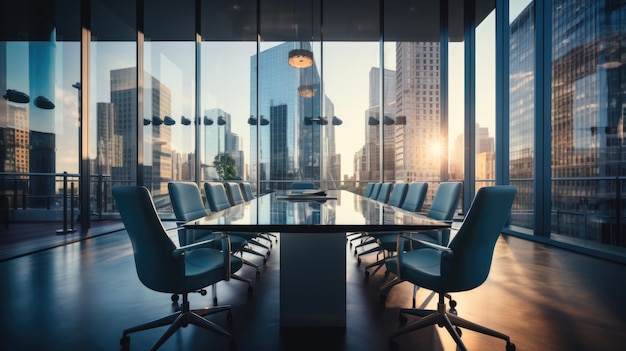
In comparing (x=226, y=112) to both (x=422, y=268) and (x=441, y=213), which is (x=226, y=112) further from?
(x=422, y=268)

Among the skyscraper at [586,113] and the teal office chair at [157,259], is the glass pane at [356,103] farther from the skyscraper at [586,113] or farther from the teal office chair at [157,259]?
the teal office chair at [157,259]

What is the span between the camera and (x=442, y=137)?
19.5 ft

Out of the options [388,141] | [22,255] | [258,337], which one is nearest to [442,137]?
[388,141]

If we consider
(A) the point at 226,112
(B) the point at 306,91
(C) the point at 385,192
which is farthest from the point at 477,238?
(A) the point at 226,112

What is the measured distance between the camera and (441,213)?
2.32 meters

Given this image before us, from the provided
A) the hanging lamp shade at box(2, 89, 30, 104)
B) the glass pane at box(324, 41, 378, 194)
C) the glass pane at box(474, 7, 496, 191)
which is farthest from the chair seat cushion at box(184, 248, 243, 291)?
the hanging lamp shade at box(2, 89, 30, 104)

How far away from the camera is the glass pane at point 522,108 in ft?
15.1

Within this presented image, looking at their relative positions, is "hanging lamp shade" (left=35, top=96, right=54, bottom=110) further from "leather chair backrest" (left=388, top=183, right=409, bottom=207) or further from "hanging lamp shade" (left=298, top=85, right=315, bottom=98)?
"leather chair backrest" (left=388, top=183, right=409, bottom=207)

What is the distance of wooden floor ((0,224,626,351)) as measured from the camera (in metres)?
1.72

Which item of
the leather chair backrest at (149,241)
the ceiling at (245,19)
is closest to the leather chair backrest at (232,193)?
the leather chair backrest at (149,241)

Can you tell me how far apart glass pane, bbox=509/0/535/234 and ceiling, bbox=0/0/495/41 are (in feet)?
4.67

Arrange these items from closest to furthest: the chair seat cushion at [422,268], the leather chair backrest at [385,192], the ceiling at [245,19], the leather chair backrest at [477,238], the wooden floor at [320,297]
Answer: the leather chair backrest at [477,238], the chair seat cushion at [422,268], the wooden floor at [320,297], the leather chair backrest at [385,192], the ceiling at [245,19]

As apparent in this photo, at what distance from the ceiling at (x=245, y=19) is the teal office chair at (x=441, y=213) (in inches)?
210

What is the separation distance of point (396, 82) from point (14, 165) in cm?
796
